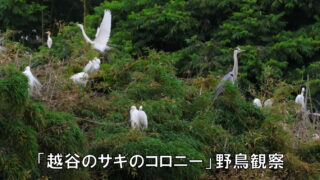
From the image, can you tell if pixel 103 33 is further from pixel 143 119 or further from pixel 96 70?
pixel 143 119

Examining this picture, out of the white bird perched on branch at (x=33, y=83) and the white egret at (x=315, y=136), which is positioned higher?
the white bird perched on branch at (x=33, y=83)

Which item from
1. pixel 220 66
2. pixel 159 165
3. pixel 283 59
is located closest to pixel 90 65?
pixel 159 165

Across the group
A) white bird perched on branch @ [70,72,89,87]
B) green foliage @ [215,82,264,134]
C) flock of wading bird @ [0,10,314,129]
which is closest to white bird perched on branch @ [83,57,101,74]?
flock of wading bird @ [0,10,314,129]

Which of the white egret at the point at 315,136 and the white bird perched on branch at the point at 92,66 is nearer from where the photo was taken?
the white egret at the point at 315,136

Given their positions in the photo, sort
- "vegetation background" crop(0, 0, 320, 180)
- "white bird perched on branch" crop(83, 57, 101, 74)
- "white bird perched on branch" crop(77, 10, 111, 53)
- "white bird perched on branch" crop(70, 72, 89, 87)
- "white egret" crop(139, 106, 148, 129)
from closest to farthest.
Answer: "vegetation background" crop(0, 0, 320, 180) < "white egret" crop(139, 106, 148, 129) < "white bird perched on branch" crop(70, 72, 89, 87) < "white bird perched on branch" crop(83, 57, 101, 74) < "white bird perched on branch" crop(77, 10, 111, 53)

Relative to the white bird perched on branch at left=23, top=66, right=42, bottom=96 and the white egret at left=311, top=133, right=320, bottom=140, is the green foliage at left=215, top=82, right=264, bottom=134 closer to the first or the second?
the white egret at left=311, top=133, right=320, bottom=140

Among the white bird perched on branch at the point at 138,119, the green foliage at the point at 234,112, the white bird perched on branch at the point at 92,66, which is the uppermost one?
the white bird perched on branch at the point at 92,66

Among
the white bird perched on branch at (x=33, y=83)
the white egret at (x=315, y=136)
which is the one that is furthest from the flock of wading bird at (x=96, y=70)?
the white egret at (x=315, y=136)

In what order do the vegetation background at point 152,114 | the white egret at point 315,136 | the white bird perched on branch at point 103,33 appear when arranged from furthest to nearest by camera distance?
the white bird perched on branch at point 103,33 < the white egret at point 315,136 < the vegetation background at point 152,114

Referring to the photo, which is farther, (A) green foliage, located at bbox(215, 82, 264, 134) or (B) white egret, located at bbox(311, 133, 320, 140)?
(B) white egret, located at bbox(311, 133, 320, 140)

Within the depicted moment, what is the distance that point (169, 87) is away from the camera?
7.11 metres

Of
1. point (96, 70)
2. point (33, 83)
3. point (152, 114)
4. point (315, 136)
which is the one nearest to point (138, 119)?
point (152, 114)

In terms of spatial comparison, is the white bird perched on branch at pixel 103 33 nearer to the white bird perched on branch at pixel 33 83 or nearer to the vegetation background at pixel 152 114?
the vegetation background at pixel 152 114

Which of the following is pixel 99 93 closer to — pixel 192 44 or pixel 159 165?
pixel 159 165
